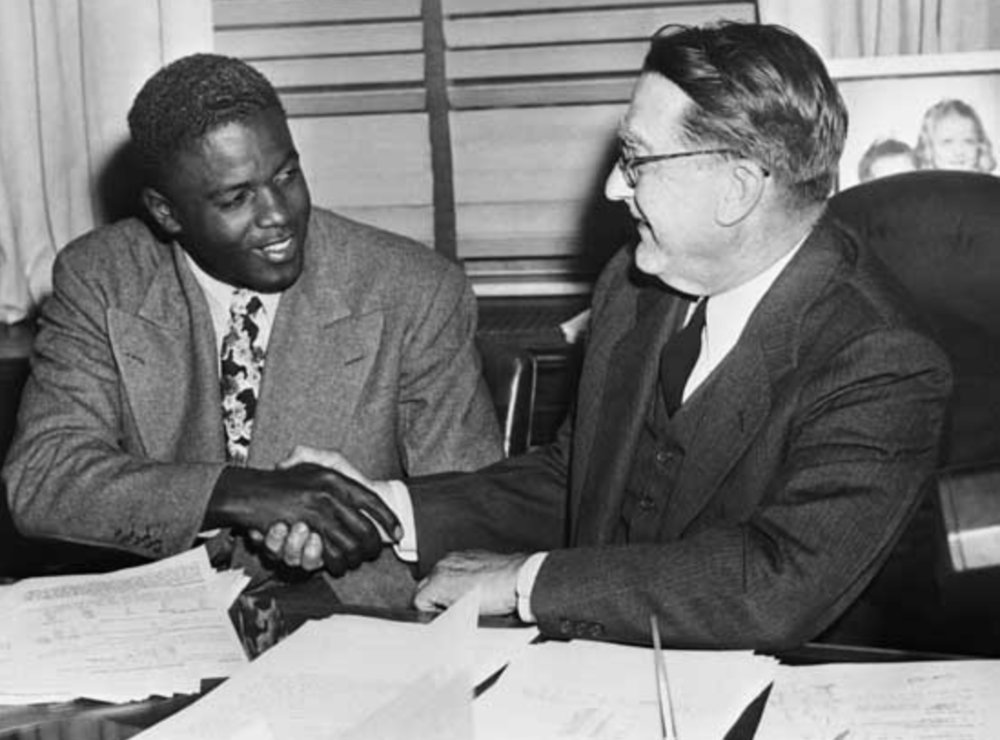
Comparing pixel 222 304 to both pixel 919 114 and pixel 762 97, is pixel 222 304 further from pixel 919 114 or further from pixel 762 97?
pixel 919 114

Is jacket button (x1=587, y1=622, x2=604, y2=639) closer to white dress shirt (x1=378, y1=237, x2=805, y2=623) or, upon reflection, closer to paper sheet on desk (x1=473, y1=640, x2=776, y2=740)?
paper sheet on desk (x1=473, y1=640, x2=776, y2=740)

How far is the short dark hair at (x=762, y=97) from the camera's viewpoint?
1.88 m

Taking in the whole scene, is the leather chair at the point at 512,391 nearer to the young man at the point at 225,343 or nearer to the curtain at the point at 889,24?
the young man at the point at 225,343

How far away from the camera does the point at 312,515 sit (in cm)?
206

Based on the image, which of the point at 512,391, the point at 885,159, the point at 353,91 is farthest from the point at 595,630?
the point at 353,91

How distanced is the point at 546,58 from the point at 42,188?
1.30 meters

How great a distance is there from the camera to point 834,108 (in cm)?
192

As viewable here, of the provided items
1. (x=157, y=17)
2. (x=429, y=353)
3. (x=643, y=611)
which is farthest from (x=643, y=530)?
(x=157, y=17)

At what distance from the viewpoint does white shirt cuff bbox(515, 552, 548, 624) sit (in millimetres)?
1740

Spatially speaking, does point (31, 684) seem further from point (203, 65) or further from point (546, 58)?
point (546, 58)

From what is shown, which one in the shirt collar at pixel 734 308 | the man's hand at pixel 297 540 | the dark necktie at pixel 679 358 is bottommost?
the man's hand at pixel 297 540

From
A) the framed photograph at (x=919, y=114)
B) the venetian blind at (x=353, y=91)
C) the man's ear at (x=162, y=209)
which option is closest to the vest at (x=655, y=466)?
A: the man's ear at (x=162, y=209)

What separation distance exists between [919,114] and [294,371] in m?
1.46

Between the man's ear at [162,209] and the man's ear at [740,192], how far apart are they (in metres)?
0.93
